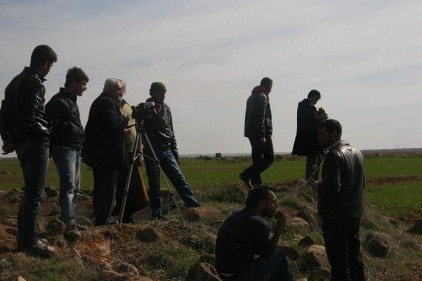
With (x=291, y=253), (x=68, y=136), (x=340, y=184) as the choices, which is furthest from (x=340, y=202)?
(x=68, y=136)

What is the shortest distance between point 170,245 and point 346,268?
6.98ft

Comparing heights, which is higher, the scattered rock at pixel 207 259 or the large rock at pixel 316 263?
the scattered rock at pixel 207 259

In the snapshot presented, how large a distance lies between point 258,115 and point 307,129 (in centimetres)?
148

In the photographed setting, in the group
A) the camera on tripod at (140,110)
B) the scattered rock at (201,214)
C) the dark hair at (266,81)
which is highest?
the dark hair at (266,81)

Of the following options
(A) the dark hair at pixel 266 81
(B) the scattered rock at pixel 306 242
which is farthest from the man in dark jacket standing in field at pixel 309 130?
(B) the scattered rock at pixel 306 242

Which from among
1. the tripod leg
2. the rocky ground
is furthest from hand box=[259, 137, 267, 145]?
the tripod leg

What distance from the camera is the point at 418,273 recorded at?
834cm

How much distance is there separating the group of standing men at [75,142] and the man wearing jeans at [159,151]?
0.04ft

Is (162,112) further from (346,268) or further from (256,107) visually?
(346,268)

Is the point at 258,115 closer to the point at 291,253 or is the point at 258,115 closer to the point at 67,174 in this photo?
the point at 291,253

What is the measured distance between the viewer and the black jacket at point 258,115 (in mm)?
11148

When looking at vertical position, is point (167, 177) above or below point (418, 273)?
above

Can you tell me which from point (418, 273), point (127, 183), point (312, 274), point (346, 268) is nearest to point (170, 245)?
point (127, 183)

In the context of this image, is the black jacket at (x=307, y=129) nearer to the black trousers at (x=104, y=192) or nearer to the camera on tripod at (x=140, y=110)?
the camera on tripod at (x=140, y=110)
